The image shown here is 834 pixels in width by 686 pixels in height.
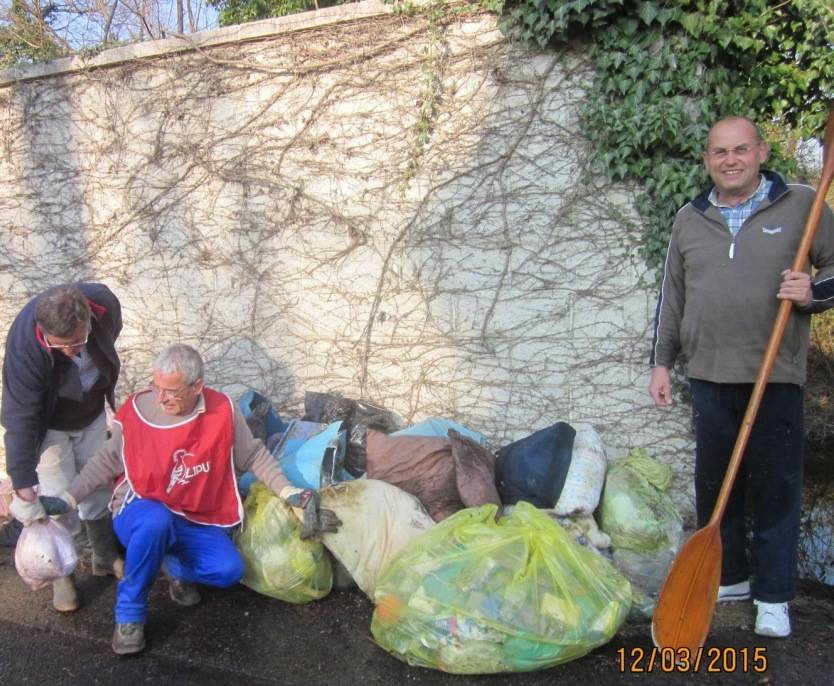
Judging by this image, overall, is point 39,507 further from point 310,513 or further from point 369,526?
point 369,526

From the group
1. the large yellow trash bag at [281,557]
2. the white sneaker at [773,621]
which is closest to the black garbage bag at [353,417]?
the large yellow trash bag at [281,557]

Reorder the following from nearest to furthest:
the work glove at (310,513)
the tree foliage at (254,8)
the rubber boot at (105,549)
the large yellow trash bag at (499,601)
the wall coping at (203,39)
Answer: the large yellow trash bag at (499,601) → the work glove at (310,513) → the rubber boot at (105,549) → the wall coping at (203,39) → the tree foliage at (254,8)

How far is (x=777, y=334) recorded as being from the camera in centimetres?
258

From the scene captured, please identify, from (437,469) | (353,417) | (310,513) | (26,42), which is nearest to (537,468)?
(437,469)

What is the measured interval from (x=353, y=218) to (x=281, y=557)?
201cm

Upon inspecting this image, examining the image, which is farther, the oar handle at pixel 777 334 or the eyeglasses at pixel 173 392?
the eyeglasses at pixel 173 392

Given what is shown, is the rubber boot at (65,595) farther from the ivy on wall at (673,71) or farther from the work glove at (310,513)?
the ivy on wall at (673,71)

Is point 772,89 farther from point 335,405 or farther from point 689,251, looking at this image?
point 335,405

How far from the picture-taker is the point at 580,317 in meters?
3.91

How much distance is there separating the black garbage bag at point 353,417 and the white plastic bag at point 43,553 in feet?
4.61

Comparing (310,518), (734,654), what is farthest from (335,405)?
(734,654)

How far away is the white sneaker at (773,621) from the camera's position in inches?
113

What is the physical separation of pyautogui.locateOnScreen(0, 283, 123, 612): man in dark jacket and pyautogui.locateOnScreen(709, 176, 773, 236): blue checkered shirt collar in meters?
2.54

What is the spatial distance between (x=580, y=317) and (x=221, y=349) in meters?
2.28
